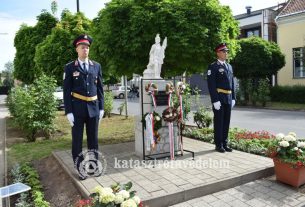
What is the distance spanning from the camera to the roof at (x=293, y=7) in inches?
875

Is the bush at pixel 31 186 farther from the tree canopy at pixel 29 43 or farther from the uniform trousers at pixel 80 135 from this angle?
the tree canopy at pixel 29 43

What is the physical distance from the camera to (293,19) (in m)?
22.4

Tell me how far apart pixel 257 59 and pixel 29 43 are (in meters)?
13.5

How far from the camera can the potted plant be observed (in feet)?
16.1

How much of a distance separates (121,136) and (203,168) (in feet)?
14.6

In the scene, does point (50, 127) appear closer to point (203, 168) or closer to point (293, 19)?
point (203, 168)

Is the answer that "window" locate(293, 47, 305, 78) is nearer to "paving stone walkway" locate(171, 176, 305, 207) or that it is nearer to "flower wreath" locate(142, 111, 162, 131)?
"flower wreath" locate(142, 111, 162, 131)

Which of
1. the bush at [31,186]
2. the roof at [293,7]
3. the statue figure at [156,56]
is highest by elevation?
the roof at [293,7]

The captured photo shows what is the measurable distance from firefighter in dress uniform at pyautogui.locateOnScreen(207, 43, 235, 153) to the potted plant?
1595mm

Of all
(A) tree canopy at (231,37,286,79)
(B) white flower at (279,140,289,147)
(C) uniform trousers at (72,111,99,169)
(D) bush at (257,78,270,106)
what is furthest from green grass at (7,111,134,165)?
(A) tree canopy at (231,37,286,79)

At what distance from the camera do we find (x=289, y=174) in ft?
16.4

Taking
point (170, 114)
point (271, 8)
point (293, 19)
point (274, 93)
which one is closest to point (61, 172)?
point (170, 114)

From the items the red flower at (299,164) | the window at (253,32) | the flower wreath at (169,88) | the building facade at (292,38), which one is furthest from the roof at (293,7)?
the red flower at (299,164)

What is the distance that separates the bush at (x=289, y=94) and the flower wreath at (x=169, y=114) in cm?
1658
